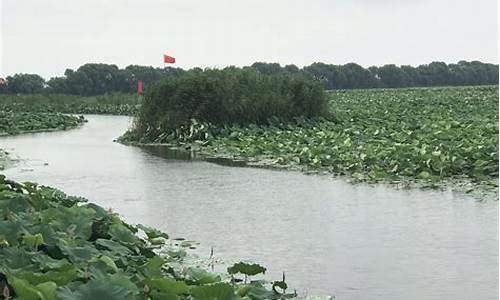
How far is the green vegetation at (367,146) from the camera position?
9367 millimetres

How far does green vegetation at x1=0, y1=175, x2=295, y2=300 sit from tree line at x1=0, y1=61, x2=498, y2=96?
55833 millimetres

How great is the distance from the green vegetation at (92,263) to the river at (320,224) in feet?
1.74

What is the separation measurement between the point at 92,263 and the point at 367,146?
27.7 feet

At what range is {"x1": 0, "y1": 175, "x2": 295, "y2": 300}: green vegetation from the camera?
3270 millimetres

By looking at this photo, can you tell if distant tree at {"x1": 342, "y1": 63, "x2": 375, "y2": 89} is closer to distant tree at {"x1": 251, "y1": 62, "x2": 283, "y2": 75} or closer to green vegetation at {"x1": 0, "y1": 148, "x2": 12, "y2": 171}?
distant tree at {"x1": 251, "y1": 62, "x2": 283, "y2": 75}

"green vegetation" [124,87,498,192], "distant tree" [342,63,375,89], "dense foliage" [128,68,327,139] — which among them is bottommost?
"green vegetation" [124,87,498,192]

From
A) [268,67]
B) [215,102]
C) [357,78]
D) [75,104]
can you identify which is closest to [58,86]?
[268,67]

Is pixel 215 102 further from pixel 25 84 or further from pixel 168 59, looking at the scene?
pixel 25 84

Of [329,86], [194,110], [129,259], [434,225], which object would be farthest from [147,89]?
[329,86]

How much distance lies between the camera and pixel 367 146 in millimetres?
11922

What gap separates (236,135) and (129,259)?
37.9 ft

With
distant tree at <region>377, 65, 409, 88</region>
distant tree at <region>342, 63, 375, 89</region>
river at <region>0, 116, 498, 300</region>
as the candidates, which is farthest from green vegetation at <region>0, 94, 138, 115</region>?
distant tree at <region>377, 65, 409, 88</region>

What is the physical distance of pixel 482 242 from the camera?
570 centimetres

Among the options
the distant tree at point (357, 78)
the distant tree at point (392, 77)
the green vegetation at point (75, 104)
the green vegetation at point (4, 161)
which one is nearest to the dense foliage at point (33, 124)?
the green vegetation at point (4, 161)
